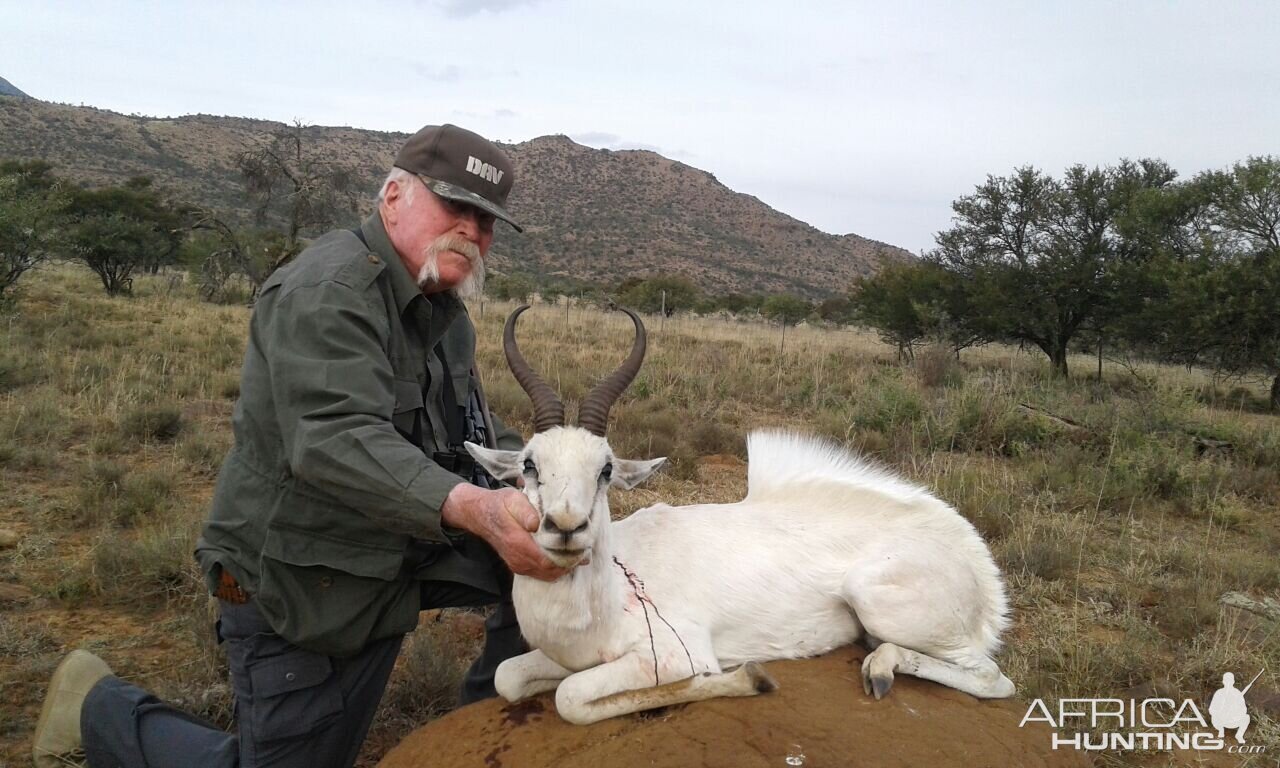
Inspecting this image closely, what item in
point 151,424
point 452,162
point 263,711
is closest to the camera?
point 263,711

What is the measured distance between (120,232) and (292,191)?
4.77 metres

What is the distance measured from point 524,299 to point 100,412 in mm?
21587

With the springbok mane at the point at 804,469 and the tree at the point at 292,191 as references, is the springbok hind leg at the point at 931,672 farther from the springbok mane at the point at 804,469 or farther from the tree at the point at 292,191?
the tree at the point at 292,191

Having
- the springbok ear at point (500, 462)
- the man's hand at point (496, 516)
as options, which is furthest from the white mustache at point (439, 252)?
the man's hand at point (496, 516)

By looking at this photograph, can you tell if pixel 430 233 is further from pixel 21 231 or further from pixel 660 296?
pixel 660 296

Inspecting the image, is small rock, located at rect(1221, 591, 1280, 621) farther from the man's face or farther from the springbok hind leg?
the man's face

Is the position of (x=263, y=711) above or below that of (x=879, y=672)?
below

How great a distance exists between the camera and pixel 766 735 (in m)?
2.71

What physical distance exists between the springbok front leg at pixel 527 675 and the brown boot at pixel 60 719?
2.08m

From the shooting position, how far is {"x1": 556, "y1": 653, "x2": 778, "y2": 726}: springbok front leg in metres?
2.88

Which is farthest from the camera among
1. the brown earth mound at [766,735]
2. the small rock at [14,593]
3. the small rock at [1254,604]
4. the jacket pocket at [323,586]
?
the small rock at [1254,604]

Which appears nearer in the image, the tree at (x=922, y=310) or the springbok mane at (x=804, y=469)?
the springbok mane at (x=804, y=469)

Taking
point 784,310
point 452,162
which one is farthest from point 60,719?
point 784,310

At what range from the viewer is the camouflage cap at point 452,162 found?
123 inches
